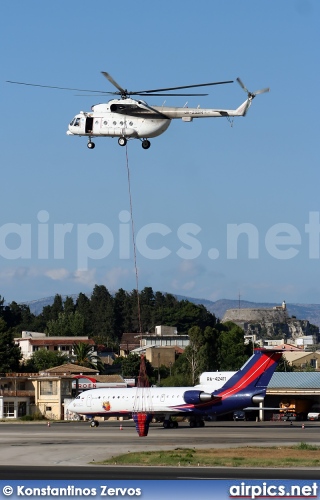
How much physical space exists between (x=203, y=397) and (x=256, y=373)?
536 cm

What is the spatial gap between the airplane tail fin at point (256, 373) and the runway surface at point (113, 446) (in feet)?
11.6

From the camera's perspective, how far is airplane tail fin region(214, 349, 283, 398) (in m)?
91.0

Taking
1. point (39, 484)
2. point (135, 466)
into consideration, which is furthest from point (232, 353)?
point (39, 484)

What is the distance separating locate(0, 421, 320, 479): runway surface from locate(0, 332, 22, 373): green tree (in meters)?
57.1

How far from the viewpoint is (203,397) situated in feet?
301

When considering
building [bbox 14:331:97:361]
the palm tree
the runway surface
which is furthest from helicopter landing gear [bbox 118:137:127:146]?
building [bbox 14:331:97:361]

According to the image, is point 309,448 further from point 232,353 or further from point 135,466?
point 232,353

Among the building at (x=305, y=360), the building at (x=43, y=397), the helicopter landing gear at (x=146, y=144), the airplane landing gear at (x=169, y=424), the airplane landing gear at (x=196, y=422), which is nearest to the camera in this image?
the helicopter landing gear at (x=146, y=144)

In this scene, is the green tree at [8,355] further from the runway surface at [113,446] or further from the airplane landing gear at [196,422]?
the airplane landing gear at [196,422]

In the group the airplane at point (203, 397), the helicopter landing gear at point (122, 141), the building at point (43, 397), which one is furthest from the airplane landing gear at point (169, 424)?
the helicopter landing gear at point (122, 141)

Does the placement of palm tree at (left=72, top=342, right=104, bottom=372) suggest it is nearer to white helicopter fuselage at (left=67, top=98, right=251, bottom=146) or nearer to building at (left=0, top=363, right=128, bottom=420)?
building at (left=0, top=363, right=128, bottom=420)

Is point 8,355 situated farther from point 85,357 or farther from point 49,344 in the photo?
point 49,344

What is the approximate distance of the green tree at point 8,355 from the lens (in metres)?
152

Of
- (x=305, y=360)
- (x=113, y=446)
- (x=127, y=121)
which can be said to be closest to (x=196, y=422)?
(x=113, y=446)
